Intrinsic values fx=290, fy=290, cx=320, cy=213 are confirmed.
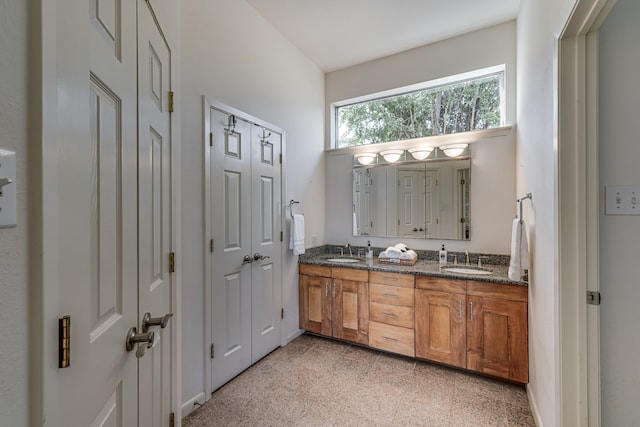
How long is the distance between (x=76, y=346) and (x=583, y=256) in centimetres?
176

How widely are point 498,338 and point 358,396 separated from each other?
114 centimetres

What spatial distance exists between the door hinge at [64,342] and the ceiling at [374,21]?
266 cm

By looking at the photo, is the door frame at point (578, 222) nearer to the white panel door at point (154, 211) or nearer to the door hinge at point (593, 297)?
the door hinge at point (593, 297)

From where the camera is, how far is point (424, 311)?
97.3 inches

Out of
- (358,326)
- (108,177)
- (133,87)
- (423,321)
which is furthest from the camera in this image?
(358,326)

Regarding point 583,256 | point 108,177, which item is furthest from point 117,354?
point 583,256

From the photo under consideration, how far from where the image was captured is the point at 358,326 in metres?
2.76

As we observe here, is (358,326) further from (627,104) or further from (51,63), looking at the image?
(51,63)

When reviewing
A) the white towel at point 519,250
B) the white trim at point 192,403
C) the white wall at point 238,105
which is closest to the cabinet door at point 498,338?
the white towel at point 519,250

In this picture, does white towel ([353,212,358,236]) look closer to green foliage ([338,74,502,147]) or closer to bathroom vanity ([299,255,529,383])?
bathroom vanity ([299,255,529,383])

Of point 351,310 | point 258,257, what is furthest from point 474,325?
point 258,257

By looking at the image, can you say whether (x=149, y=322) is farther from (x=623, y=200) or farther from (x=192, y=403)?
(x=623, y=200)

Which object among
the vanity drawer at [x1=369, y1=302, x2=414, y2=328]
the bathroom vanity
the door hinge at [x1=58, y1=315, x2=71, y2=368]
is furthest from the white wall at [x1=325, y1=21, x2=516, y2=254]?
the door hinge at [x1=58, y1=315, x2=71, y2=368]

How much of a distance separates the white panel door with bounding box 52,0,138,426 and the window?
275cm
